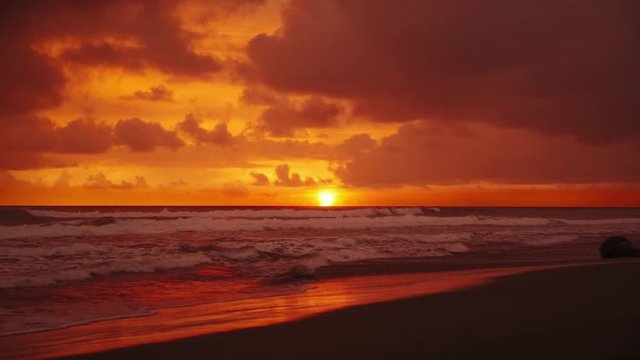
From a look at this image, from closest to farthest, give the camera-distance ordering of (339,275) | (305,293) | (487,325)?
(487,325) < (305,293) < (339,275)

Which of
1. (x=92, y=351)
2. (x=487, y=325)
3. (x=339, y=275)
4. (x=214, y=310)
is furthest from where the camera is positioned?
(x=339, y=275)

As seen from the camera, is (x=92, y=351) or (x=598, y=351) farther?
(x=92, y=351)

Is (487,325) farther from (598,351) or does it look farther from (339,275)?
(339,275)

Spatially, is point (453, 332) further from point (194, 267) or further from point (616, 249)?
point (616, 249)

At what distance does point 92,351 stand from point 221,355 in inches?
63.4

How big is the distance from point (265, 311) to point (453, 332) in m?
3.42

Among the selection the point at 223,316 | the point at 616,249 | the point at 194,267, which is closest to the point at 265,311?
the point at 223,316

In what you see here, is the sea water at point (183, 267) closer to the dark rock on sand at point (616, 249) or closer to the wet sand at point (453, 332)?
the dark rock on sand at point (616, 249)

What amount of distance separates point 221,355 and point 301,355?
898mm

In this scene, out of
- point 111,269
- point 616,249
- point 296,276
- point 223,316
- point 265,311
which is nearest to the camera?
point 223,316

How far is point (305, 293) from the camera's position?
12.0 m

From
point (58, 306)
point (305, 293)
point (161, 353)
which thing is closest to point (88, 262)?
point (58, 306)

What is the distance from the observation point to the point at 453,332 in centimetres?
762

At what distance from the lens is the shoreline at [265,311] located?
7477mm
